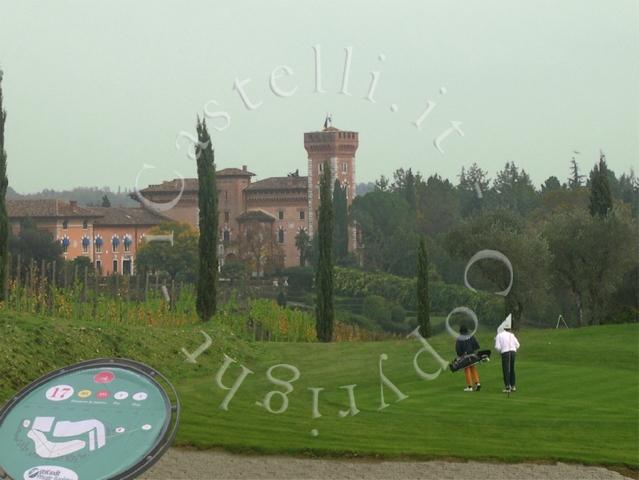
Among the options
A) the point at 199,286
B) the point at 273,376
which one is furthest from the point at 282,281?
the point at 273,376

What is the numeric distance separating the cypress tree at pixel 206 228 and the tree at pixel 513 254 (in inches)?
574

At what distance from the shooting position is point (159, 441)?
8.54 meters

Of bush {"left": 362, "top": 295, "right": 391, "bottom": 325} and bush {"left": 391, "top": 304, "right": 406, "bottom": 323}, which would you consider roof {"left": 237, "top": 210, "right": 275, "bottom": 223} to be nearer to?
bush {"left": 362, "top": 295, "right": 391, "bottom": 325}

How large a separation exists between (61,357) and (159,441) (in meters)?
13.6

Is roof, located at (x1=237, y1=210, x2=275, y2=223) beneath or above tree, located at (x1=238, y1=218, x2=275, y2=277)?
above

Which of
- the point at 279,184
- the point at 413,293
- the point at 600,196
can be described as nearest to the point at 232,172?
the point at 279,184

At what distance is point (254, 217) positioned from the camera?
12888 centimetres

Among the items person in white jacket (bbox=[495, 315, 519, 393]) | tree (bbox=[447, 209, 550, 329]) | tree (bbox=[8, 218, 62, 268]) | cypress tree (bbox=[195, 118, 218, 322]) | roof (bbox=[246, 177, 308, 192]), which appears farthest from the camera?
roof (bbox=[246, 177, 308, 192])

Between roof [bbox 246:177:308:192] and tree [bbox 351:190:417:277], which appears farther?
roof [bbox 246:177:308:192]

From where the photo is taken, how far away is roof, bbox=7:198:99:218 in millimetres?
106750

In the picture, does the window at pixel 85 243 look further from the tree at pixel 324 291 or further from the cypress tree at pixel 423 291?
the tree at pixel 324 291

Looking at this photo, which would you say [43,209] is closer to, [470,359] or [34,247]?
[34,247]

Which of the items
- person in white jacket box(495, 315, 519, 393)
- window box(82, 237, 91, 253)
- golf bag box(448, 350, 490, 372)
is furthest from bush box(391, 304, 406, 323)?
person in white jacket box(495, 315, 519, 393)

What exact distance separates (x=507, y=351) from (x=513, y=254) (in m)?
27.2
